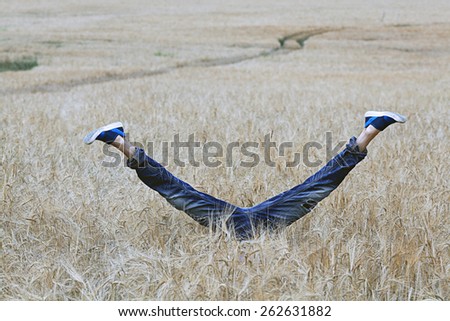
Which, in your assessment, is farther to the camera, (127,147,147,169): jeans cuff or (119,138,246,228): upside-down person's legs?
(119,138,246,228): upside-down person's legs

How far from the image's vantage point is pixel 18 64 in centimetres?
2212

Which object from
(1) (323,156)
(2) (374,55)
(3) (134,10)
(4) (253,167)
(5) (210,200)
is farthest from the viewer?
(3) (134,10)

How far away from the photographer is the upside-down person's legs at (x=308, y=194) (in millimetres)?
3201

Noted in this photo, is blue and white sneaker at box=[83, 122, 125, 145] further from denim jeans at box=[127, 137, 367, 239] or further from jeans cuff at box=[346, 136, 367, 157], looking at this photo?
jeans cuff at box=[346, 136, 367, 157]

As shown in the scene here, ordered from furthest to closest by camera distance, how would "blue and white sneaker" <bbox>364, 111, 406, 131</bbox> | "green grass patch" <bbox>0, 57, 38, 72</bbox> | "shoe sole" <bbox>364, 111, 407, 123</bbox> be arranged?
1. "green grass patch" <bbox>0, 57, 38, 72</bbox>
2. "blue and white sneaker" <bbox>364, 111, 406, 131</bbox>
3. "shoe sole" <bbox>364, 111, 407, 123</bbox>

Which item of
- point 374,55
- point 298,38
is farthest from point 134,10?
point 374,55

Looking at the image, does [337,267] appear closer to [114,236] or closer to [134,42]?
[114,236]

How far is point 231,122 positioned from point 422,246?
15.8ft

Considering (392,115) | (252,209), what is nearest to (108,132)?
(252,209)

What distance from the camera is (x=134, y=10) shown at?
163 feet

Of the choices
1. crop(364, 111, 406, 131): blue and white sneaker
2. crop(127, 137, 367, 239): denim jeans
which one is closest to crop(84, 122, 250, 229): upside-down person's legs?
crop(127, 137, 367, 239): denim jeans

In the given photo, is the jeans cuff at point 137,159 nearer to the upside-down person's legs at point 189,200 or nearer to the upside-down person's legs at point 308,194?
the upside-down person's legs at point 189,200

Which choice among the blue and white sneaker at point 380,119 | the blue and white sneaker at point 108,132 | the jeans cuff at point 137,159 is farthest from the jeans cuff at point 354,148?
the blue and white sneaker at point 108,132

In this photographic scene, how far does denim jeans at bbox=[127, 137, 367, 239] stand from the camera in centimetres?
322
